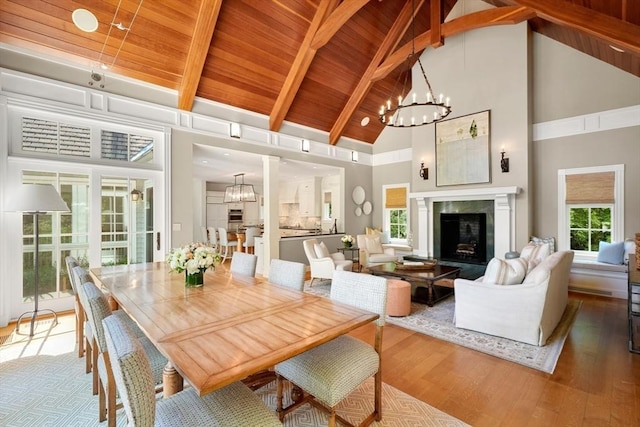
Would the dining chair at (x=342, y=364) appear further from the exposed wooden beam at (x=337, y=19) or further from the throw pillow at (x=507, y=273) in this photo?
the exposed wooden beam at (x=337, y=19)

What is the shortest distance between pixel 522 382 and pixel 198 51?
17.2 ft

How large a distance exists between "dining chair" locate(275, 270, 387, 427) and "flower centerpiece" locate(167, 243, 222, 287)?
38.3 inches

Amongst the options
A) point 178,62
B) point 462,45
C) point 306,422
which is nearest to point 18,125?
point 178,62

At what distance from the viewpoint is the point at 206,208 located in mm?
10203

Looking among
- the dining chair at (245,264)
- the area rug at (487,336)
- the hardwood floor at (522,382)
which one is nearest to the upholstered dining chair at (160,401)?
the hardwood floor at (522,382)

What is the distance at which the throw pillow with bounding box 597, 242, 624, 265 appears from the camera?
4.61m

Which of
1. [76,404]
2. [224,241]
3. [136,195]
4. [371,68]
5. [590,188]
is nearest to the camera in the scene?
[76,404]

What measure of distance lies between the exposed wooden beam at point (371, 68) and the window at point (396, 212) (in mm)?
2065

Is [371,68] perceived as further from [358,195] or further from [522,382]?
[522,382]

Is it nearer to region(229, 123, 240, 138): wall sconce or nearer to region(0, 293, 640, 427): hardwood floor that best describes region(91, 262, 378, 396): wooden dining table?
region(0, 293, 640, 427): hardwood floor

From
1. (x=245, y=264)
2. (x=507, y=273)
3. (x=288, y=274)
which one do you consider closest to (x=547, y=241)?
(x=507, y=273)

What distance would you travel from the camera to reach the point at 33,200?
303cm

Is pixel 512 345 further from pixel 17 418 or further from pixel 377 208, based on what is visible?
pixel 377 208

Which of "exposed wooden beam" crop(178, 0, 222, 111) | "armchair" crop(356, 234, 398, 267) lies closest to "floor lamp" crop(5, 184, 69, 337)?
"exposed wooden beam" crop(178, 0, 222, 111)
